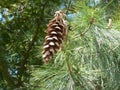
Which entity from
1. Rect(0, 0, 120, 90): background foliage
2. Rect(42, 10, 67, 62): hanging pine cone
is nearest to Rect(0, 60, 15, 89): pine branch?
Rect(0, 0, 120, 90): background foliage

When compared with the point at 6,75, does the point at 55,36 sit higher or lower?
higher

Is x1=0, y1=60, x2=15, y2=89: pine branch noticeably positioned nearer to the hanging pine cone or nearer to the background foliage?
the background foliage

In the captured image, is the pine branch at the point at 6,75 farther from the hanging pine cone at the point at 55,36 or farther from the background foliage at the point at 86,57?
the hanging pine cone at the point at 55,36

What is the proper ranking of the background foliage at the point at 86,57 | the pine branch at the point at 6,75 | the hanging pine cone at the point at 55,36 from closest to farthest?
the hanging pine cone at the point at 55,36
the background foliage at the point at 86,57
the pine branch at the point at 6,75

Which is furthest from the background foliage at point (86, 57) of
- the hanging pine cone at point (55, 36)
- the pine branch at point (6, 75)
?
the pine branch at point (6, 75)

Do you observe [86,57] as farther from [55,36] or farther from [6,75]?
[6,75]

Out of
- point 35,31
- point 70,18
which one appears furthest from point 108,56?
point 35,31

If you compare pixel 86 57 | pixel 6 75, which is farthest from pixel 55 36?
pixel 6 75

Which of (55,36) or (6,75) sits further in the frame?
(6,75)

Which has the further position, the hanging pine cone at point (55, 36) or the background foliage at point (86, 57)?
the background foliage at point (86, 57)
